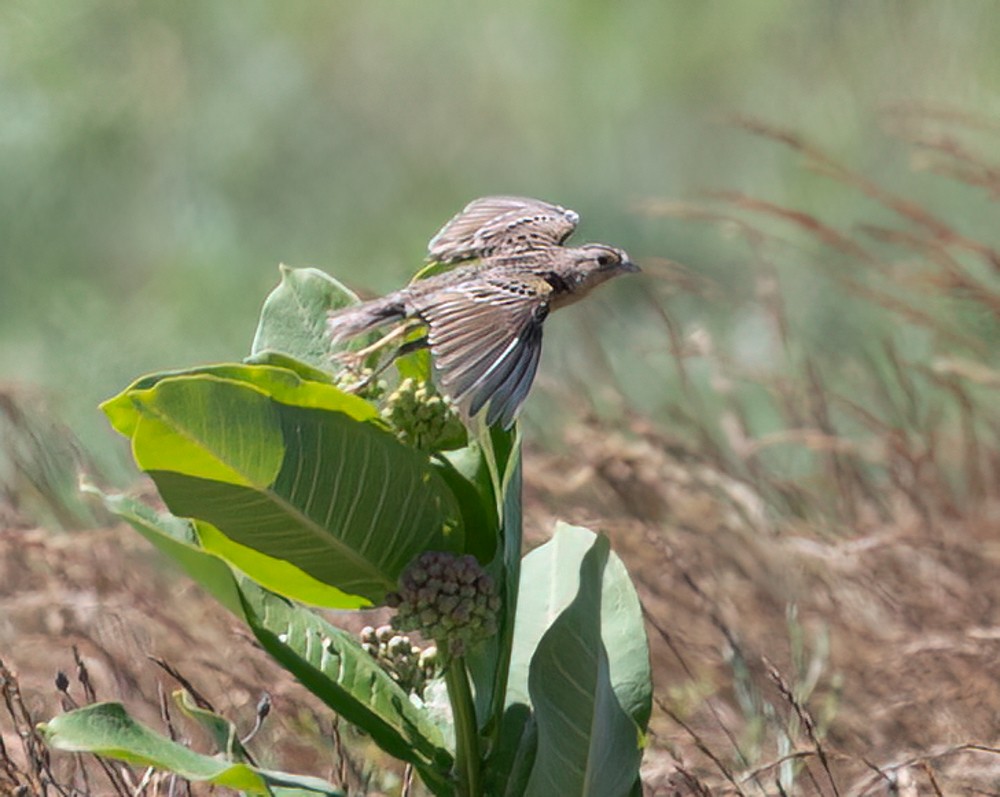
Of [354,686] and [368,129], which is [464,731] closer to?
[354,686]

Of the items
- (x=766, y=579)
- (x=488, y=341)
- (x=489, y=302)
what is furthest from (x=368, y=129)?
(x=488, y=341)

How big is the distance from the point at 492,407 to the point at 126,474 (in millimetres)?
3156

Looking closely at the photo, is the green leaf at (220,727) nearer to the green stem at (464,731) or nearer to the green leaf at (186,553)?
the green leaf at (186,553)

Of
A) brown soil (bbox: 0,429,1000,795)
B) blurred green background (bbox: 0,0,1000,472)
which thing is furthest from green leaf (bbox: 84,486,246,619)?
blurred green background (bbox: 0,0,1000,472)

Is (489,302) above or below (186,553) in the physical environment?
above

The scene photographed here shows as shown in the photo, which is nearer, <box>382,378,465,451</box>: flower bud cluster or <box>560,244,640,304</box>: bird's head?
<box>382,378,465,451</box>: flower bud cluster

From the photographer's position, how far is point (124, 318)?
7945mm

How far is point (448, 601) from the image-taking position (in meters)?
1.92

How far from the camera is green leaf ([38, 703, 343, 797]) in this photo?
1880 millimetres

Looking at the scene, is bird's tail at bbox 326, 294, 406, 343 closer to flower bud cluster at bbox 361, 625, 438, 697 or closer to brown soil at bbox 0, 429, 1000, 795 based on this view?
flower bud cluster at bbox 361, 625, 438, 697

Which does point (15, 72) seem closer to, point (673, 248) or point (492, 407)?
point (673, 248)

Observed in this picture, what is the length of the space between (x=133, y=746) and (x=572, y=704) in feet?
1.68

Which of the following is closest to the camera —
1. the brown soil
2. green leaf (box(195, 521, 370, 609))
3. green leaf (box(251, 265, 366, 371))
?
green leaf (box(195, 521, 370, 609))

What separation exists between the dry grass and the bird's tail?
0.90 m
